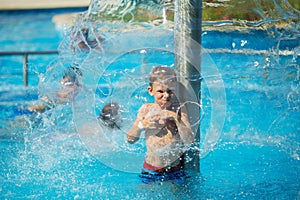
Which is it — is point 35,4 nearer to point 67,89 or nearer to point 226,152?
point 67,89

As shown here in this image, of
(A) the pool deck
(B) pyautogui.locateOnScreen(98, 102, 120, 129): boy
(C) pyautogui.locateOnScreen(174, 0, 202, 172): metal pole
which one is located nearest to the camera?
(C) pyautogui.locateOnScreen(174, 0, 202, 172): metal pole

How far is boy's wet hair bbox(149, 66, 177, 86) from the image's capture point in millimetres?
3557

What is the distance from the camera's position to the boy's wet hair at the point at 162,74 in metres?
3.56

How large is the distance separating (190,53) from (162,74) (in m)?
0.24

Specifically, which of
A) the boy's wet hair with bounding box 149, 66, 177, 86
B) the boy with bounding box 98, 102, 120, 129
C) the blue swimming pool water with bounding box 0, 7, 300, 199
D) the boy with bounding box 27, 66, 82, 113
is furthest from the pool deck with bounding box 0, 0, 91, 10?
the boy's wet hair with bounding box 149, 66, 177, 86

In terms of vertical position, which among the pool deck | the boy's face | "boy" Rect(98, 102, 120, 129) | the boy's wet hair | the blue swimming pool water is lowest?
the pool deck

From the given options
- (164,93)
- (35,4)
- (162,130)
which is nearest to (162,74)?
(164,93)

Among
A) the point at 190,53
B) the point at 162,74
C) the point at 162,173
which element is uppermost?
the point at 190,53

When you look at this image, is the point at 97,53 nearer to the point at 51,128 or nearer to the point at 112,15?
the point at 112,15

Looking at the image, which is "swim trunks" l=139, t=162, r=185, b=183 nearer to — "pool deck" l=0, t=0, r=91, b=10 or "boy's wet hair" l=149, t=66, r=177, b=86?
"boy's wet hair" l=149, t=66, r=177, b=86

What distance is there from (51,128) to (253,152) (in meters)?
1.83

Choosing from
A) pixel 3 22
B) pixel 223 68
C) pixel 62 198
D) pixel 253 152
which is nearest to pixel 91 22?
pixel 223 68

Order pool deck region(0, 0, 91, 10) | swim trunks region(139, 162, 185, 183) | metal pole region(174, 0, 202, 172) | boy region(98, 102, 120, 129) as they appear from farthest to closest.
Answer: pool deck region(0, 0, 91, 10) → boy region(98, 102, 120, 129) → swim trunks region(139, 162, 185, 183) → metal pole region(174, 0, 202, 172)

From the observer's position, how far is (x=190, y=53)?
353 cm
